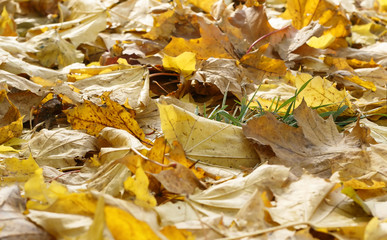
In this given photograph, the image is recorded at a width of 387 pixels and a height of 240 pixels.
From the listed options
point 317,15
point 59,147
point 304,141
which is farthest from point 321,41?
point 59,147

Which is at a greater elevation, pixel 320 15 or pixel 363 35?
pixel 320 15

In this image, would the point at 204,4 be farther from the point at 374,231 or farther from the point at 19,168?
the point at 374,231

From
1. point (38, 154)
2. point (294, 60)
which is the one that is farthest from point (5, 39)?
point (294, 60)

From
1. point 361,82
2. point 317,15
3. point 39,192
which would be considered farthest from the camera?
point 317,15

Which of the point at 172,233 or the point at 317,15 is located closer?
the point at 172,233

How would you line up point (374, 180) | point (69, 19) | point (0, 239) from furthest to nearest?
point (69, 19) → point (374, 180) → point (0, 239)

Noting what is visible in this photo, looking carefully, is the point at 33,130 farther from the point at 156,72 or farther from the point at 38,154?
the point at 156,72

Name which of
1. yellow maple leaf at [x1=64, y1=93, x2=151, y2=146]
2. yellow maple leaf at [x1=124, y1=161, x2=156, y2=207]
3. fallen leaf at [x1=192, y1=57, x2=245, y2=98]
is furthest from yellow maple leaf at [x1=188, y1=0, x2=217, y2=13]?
yellow maple leaf at [x1=124, y1=161, x2=156, y2=207]

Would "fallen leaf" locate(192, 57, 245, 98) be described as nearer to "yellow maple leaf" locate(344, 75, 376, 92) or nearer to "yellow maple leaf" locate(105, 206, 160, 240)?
"yellow maple leaf" locate(344, 75, 376, 92)
